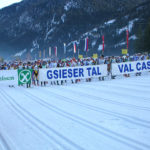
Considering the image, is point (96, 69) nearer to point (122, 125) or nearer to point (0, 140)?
point (122, 125)

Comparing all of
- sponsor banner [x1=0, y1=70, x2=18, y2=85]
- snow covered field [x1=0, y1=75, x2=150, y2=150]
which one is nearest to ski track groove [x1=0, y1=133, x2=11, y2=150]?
snow covered field [x1=0, y1=75, x2=150, y2=150]

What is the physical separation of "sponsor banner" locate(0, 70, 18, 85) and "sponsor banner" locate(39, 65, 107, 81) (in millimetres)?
2748

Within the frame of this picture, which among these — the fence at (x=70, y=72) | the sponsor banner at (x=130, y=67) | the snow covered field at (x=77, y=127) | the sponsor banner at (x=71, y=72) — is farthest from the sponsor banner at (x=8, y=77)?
the snow covered field at (x=77, y=127)

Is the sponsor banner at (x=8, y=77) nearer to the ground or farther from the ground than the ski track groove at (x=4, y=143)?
farther from the ground

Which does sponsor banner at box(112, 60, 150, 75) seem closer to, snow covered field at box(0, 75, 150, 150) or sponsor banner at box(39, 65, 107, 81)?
sponsor banner at box(39, 65, 107, 81)

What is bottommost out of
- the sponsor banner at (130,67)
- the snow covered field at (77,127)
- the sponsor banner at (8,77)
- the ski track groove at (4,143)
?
the ski track groove at (4,143)

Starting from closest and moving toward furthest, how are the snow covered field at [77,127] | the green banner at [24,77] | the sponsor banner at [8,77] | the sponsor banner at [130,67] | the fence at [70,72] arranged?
the snow covered field at [77,127] < the green banner at [24,77] < the fence at [70,72] < the sponsor banner at [8,77] < the sponsor banner at [130,67]

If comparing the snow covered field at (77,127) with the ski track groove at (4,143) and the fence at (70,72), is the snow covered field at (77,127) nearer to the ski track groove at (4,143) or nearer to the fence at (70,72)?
the ski track groove at (4,143)

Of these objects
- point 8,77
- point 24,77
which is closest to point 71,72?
point 24,77

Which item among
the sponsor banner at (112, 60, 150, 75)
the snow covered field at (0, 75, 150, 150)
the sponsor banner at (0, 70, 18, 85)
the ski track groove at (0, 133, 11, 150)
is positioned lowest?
the ski track groove at (0, 133, 11, 150)

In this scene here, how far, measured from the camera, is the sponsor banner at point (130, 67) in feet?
57.3

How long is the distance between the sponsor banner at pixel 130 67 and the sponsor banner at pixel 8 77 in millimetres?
7454

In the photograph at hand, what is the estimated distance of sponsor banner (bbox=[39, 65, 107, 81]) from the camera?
50.9 feet

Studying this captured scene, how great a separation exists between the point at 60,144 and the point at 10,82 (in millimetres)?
13490
